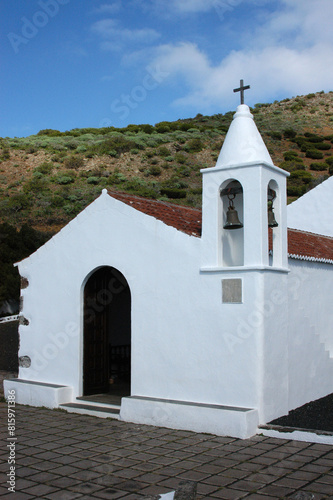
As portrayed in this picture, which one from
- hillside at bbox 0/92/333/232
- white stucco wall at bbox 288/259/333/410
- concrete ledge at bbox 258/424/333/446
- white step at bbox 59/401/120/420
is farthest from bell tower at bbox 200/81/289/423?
hillside at bbox 0/92/333/232

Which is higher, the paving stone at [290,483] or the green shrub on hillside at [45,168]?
the green shrub on hillside at [45,168]

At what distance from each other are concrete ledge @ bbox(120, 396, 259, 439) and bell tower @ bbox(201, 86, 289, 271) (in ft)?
6.14

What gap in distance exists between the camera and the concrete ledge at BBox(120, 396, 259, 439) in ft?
19.5

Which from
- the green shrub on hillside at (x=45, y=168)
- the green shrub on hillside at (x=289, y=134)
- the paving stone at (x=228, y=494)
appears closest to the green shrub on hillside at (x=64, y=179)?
the green shrub on hillside at (x=45, y=168)

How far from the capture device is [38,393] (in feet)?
26.9

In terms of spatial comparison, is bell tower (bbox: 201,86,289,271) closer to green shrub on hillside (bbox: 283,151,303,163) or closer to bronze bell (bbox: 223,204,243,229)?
bronze bell (bbox: 223,204,243,229)

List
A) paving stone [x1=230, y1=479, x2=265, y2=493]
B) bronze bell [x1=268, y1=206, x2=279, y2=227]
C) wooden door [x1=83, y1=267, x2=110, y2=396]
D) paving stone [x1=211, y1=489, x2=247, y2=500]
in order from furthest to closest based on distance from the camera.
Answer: wooden door [x1=83, y1=267, x2=110, y2=396] → bronze bell [x1=268, y1=206, x2=279, y2=227] → paving stone [x1=230, y1=479, x2=265, y2=493] → paving stone [x1=211, y1=489, x2=247, y2=500]

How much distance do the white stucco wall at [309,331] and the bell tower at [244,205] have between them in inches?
36.5

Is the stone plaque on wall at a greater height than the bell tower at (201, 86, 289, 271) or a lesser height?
lesser

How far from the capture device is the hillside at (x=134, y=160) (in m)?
28.3

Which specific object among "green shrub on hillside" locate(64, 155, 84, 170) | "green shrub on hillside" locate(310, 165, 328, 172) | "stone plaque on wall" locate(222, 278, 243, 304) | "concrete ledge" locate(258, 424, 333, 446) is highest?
"green shrub on hillside" locate(64, 155, 84, 170)

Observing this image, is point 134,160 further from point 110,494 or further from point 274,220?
point 110,494

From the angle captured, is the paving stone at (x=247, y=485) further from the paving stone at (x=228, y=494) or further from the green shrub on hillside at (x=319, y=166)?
the green shrub on hillside at (x=319, y=166)

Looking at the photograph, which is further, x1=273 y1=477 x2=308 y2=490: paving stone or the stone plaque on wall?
the stone plaque on wall
